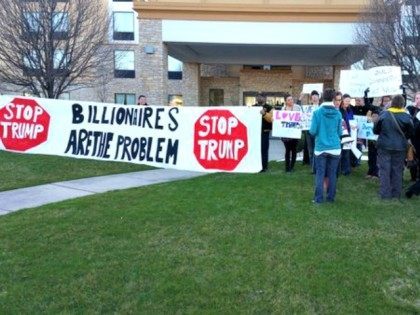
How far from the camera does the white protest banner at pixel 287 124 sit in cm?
1046

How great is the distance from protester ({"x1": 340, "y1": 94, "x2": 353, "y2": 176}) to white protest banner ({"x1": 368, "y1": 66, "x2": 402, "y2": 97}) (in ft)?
1.68

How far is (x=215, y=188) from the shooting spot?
8.75 meters

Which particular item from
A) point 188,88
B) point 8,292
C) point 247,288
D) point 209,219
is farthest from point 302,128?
point 188,88

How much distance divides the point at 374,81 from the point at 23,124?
8.31 meters

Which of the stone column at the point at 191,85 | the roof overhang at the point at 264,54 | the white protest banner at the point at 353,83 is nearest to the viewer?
the white protest banner at the point at 353,83

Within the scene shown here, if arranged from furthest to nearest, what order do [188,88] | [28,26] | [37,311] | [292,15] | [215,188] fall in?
1. [188,88]
2. [292,15]
3. [28,26]
4. [215,188]
5. [37,311]

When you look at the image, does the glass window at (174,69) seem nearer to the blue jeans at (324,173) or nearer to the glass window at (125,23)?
the glass window at (125,23)

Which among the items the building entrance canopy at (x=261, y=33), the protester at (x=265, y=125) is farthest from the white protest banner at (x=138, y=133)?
the building entrance canopy at (x=261, y=33)

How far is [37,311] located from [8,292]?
533 millimetres

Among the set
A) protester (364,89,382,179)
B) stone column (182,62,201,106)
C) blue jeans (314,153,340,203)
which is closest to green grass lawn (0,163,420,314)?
blue jeans (314,153,340,203)

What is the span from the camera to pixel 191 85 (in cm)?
2809

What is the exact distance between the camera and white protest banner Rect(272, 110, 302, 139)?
412 inches

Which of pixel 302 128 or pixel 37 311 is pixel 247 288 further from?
pixel 302 128

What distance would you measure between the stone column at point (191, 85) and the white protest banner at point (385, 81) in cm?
1724
